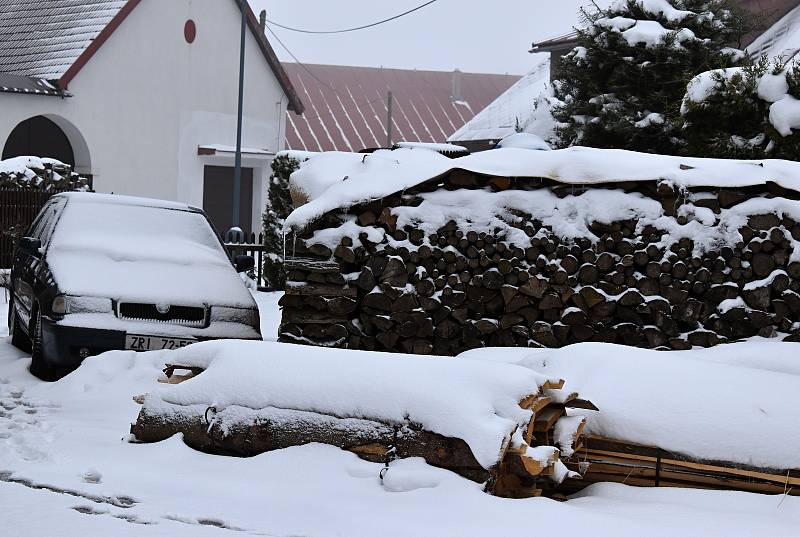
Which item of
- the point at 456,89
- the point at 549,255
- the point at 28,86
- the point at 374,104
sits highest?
the point at 456,89

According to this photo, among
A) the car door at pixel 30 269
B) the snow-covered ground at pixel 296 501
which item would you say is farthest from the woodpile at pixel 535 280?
the snow-covered ground at pixel 296 501

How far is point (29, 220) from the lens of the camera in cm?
1969

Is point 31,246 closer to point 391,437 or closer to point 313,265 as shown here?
point 313,265

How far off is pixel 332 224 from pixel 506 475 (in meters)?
4.21

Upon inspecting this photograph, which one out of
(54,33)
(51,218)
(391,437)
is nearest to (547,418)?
(391,437)

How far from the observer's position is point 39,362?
8.98 meters

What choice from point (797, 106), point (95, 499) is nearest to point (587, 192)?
point (797, 106)

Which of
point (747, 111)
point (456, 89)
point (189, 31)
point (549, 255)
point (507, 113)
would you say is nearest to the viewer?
point (549, 255)

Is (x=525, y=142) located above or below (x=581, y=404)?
above

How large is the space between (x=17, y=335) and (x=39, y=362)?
1910mm

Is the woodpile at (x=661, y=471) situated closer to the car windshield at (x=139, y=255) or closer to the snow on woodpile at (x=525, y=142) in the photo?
the car windshield at (x=139, y=255)

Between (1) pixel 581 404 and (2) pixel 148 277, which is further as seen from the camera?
(2) pixel 148 277

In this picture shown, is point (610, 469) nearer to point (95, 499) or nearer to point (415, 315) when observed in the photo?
point (95, 499)

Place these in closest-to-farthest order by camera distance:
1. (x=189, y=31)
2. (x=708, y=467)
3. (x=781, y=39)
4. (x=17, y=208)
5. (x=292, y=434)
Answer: (x=292, y=434) → (x=708, y=467) → (x=781, y=39) → (x=17, y=208) → (x=189, y=31)
